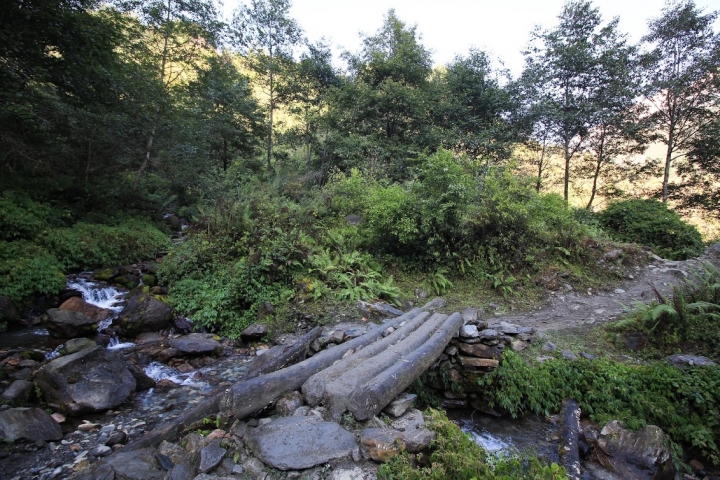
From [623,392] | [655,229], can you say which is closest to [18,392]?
[623,392]

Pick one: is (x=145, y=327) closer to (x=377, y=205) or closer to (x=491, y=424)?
(x=377, y=205)

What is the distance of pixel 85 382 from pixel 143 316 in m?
2.86

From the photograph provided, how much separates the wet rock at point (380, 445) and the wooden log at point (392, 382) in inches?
11.3

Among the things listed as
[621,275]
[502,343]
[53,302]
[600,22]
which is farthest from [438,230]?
[600,22]

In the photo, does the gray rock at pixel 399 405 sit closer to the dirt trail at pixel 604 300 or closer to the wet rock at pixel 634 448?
the wet rock at pixel 634 448

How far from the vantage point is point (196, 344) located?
24.1ft

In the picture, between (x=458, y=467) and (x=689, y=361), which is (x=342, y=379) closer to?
(x=458, y=467)

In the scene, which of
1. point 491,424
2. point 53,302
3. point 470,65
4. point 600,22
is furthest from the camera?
point 470,65

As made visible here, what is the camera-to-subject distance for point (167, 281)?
10.0 meters

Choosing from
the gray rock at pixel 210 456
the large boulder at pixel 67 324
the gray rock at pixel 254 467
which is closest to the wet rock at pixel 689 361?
the gray rock at pixel 254 467

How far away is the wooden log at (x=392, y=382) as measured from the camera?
3.32 m

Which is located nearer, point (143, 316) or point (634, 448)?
point (634, 448)

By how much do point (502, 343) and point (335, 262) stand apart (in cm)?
503

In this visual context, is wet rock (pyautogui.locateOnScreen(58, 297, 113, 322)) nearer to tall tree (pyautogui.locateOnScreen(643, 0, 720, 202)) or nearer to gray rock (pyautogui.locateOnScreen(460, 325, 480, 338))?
gray rock (pyautogui.locateOnScreen(460, 325, 480, 338))
